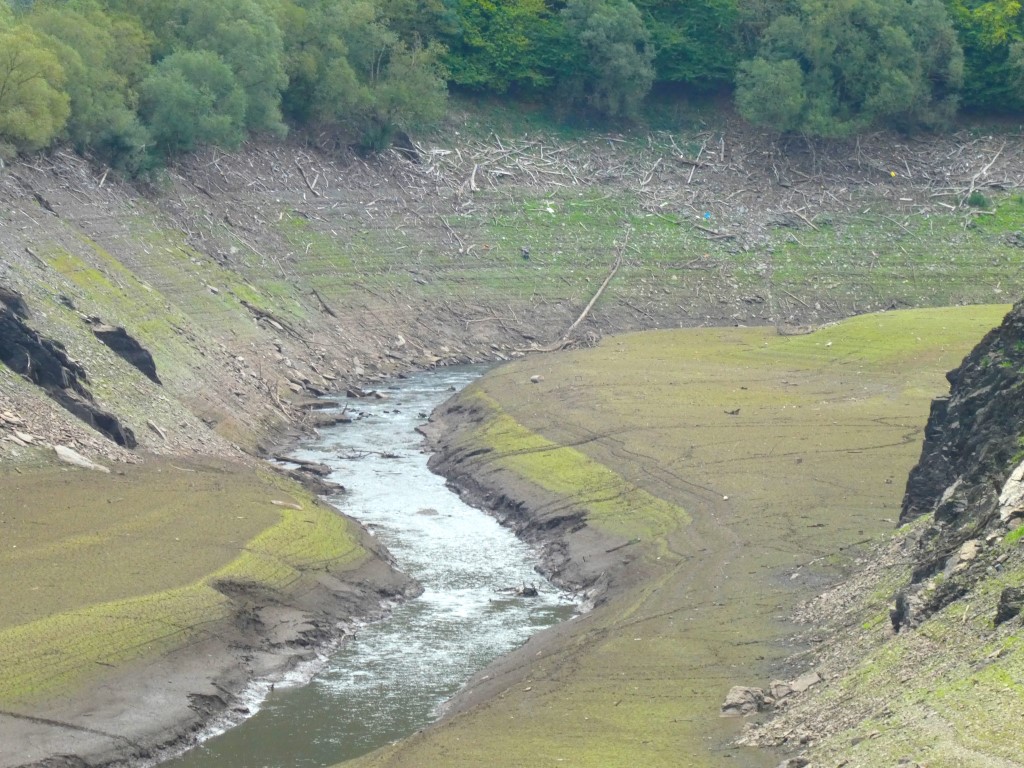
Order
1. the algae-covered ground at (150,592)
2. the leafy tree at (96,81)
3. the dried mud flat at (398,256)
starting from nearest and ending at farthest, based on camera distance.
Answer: the algae-covered ground at (150,592), the dried mud flat at (398,256), the leafy tree at (96,81)

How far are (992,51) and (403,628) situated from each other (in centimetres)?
7941

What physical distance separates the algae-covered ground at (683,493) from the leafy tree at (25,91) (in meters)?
19.1

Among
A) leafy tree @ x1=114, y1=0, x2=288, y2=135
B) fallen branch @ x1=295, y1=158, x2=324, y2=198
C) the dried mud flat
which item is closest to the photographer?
the dried mud flat

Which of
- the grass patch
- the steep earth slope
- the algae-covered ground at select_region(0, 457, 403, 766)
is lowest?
the grass patch

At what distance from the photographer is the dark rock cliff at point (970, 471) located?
2480 cm

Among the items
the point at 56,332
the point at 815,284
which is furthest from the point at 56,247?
the point at 815,284

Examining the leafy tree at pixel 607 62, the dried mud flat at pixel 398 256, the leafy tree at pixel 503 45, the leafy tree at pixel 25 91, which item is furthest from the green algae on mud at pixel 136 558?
the leafy tree at pixel 607 62

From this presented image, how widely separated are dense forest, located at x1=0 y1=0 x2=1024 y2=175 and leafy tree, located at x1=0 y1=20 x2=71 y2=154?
6.29ft

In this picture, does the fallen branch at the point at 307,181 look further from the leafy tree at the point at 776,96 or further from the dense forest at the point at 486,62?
the leafy tree at the point at 776,96

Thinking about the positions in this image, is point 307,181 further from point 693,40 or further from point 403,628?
point 403,628

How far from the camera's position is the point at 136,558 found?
110ft

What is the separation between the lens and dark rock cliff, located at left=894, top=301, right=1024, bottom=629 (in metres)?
24.8

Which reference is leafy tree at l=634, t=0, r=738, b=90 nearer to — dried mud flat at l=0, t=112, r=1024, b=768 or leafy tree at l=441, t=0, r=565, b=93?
dried mud flat at l=0, t=112, r=1024, b=768

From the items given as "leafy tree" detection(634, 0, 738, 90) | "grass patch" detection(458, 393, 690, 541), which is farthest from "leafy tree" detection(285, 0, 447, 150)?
"grass patch" detection(458, 393, 690, 541)
